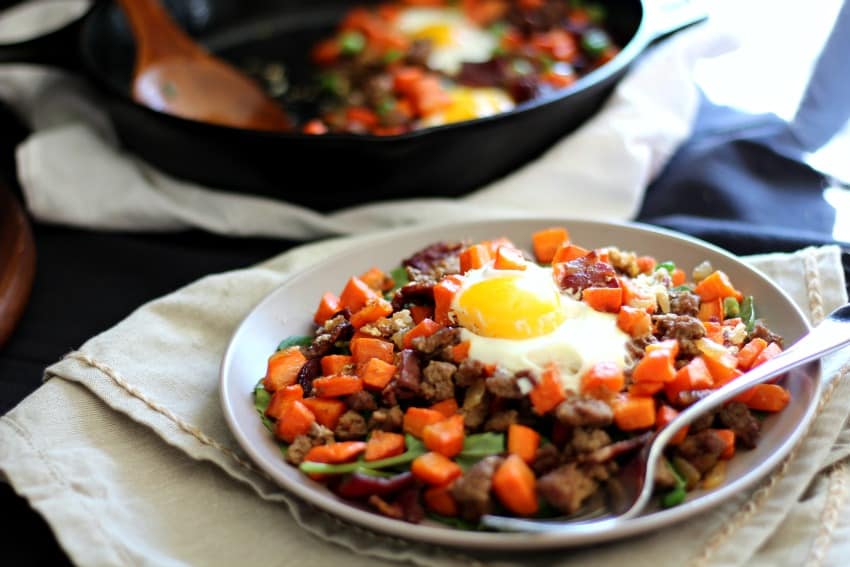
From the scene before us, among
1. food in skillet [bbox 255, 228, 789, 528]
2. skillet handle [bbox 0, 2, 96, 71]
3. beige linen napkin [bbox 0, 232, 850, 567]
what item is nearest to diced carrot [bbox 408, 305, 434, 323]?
food in skillet [bbox 255, 228, 789, 528]

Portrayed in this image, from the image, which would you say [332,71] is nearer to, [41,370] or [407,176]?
[407,176]

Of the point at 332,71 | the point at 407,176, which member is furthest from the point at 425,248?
the point at 332,71

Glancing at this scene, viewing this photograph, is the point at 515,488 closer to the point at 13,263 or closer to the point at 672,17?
the point at 13,263

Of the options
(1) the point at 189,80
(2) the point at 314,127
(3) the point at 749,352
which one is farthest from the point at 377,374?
(1) the point at 189,80

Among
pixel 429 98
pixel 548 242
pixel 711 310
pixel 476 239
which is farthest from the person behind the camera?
pixel 429 98

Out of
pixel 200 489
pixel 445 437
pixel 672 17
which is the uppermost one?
pixel 672 17

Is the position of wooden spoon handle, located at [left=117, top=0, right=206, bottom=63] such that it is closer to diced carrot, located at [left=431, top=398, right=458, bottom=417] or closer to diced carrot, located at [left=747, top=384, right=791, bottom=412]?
diced carrot, located at [left=431, top=398, right=458, bottom=417]
